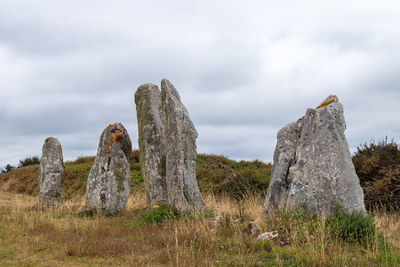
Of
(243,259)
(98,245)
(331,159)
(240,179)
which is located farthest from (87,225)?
(240,179)

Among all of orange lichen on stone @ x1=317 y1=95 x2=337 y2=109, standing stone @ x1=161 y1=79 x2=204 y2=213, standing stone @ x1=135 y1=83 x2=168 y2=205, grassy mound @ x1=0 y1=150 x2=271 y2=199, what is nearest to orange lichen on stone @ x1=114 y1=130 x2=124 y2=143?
standing stone @ x1=135 y1=83 x2=168 y2=205

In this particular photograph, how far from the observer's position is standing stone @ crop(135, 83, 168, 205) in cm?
1490

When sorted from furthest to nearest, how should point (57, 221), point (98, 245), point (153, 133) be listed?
1. point (153, 133)
2. point (57, 221)
3. point (98, 245)

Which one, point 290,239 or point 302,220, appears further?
point 302,220

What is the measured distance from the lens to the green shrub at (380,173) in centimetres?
1468

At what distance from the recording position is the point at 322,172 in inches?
397

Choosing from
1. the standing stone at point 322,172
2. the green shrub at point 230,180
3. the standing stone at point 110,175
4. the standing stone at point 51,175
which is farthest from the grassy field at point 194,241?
the green shrub at point 230,180

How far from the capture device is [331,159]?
33.2ft

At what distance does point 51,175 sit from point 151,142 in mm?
5469

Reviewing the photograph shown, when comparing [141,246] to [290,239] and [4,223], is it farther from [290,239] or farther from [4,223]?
[4,223]

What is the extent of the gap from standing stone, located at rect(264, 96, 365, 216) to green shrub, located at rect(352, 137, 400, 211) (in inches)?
184

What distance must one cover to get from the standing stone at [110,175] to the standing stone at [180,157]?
2341 mm

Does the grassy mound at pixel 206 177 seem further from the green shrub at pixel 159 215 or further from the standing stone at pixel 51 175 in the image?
the green shrub at pixel 159 215

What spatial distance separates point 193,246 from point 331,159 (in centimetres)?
408
